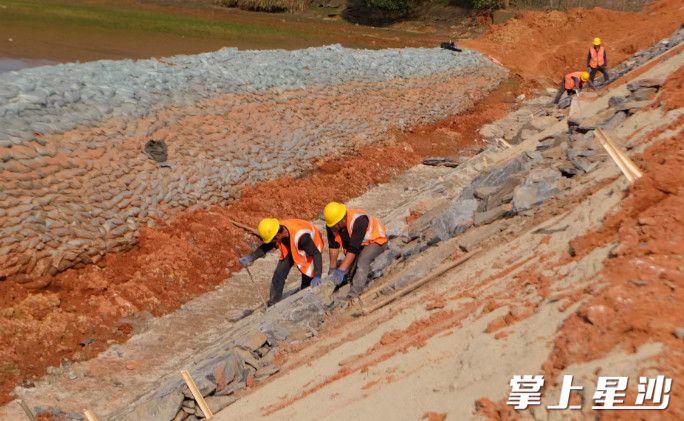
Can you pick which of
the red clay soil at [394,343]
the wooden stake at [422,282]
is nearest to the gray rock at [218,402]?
the red clay soil at [394,343]

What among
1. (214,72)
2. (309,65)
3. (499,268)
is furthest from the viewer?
(309,65)

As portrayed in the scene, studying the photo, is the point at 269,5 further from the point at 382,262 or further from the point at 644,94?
the point at 382,262

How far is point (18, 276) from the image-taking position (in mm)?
12336

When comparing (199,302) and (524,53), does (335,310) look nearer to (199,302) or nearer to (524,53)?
(199,302)

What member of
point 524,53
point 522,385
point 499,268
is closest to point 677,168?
point 499,268

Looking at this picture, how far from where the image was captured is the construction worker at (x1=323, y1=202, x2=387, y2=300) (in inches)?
419

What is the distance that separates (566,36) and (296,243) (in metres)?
33.4

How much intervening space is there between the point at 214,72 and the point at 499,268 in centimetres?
1307

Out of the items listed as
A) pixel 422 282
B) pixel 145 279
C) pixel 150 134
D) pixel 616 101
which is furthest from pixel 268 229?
pixel 616 101

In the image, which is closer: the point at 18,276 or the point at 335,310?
the point at 335,310

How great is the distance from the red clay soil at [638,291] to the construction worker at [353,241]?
3.72 meters

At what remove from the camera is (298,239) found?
1090 cm

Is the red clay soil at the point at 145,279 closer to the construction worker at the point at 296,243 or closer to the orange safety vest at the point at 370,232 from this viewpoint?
the construction worker at the point at 296,243

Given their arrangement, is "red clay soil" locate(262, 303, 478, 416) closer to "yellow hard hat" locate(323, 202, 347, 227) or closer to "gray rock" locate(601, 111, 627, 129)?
"yellow hard hat" locate(323, 202, 347, 227)
